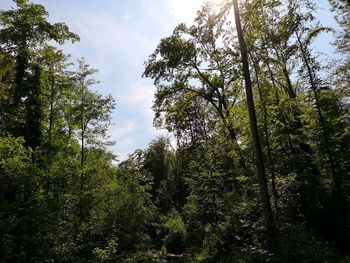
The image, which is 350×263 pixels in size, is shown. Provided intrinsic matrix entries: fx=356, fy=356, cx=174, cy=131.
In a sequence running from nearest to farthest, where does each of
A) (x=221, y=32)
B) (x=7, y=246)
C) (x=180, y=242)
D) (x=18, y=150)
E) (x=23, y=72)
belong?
(x=7, y=246)
(x=18, y=150)
(x=221, y=32)
(x=23, y=72)
(x=180, y=242)

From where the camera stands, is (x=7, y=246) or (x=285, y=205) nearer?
(x=7, y=246)

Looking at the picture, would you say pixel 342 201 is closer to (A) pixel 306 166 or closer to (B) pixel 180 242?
(A) pixel 306 166

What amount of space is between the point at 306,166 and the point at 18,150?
1269 cm

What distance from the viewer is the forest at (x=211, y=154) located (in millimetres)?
12164

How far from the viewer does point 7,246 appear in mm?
10422

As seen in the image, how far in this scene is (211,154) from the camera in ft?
57.7

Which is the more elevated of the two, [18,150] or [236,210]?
[18,150]

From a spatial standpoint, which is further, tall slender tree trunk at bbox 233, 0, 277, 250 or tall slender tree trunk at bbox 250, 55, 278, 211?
tall slender tree trunk at bbox 250, 55, 278, 211

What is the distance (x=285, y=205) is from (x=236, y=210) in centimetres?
216

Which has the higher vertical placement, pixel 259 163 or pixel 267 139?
pixel 267 139

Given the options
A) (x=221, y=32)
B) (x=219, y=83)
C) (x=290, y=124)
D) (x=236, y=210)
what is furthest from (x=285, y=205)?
(x=219, y=83)

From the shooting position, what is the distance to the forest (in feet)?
39.9

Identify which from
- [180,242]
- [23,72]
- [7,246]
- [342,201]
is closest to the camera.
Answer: [7,246]

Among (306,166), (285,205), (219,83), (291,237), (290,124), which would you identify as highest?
(219,83)
